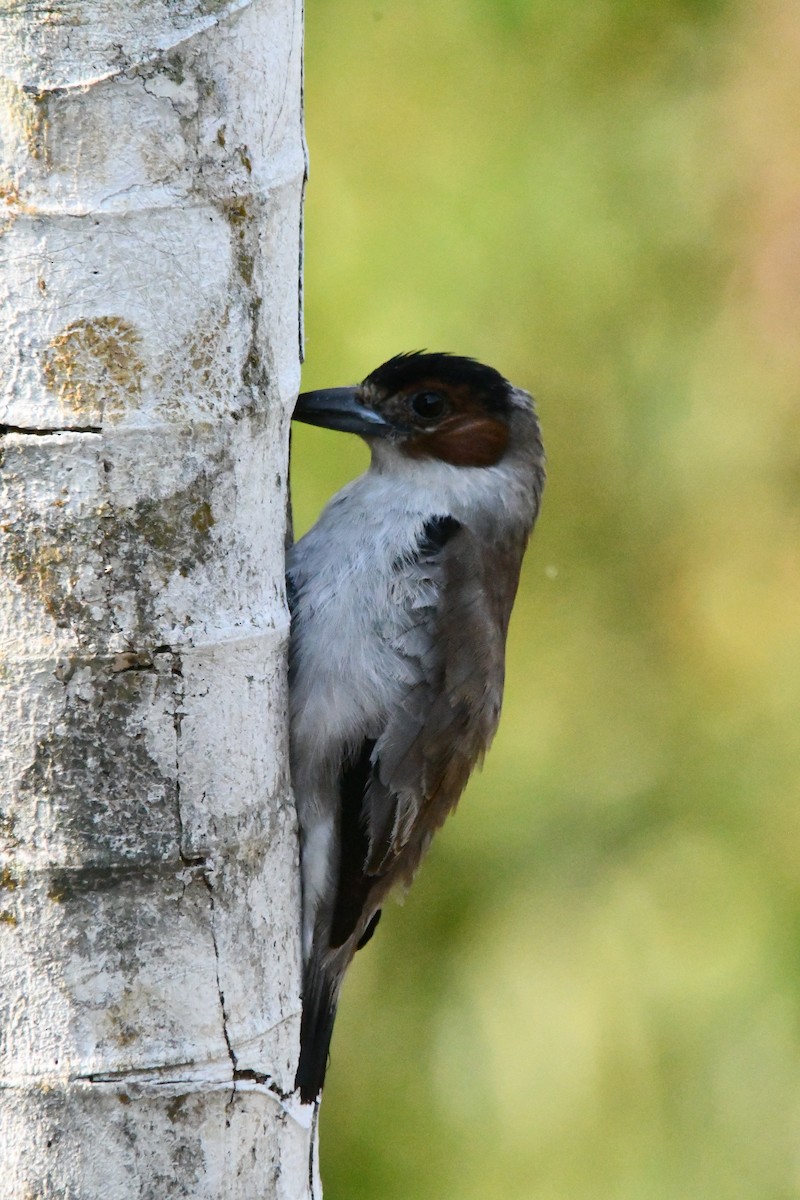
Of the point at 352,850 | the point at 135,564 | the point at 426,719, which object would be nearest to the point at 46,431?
the point at 135,564

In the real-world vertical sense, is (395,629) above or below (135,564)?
below

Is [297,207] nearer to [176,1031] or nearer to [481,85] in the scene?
[176,1031]

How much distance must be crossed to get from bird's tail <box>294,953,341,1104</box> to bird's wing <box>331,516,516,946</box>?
0.09 metres

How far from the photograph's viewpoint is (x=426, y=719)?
3023 millimetres

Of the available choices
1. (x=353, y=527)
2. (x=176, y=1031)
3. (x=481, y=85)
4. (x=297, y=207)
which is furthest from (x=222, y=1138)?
(x=481, y=85)

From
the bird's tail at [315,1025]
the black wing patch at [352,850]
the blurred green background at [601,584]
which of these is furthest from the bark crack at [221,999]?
→ the blurred green background at [601,584]

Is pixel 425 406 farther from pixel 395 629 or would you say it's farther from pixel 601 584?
pixel 601 584

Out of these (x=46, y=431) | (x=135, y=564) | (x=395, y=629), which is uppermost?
(x=46, y=431)

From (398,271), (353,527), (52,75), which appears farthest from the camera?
(398,271)

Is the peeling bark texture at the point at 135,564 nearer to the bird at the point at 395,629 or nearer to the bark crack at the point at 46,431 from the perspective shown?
the bark crack at the point at 46,431

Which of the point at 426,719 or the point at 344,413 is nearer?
the point at 426,719

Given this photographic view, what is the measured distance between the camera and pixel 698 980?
518 cm

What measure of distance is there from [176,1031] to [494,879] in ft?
11.2

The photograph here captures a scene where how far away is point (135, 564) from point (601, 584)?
12.1 ft
